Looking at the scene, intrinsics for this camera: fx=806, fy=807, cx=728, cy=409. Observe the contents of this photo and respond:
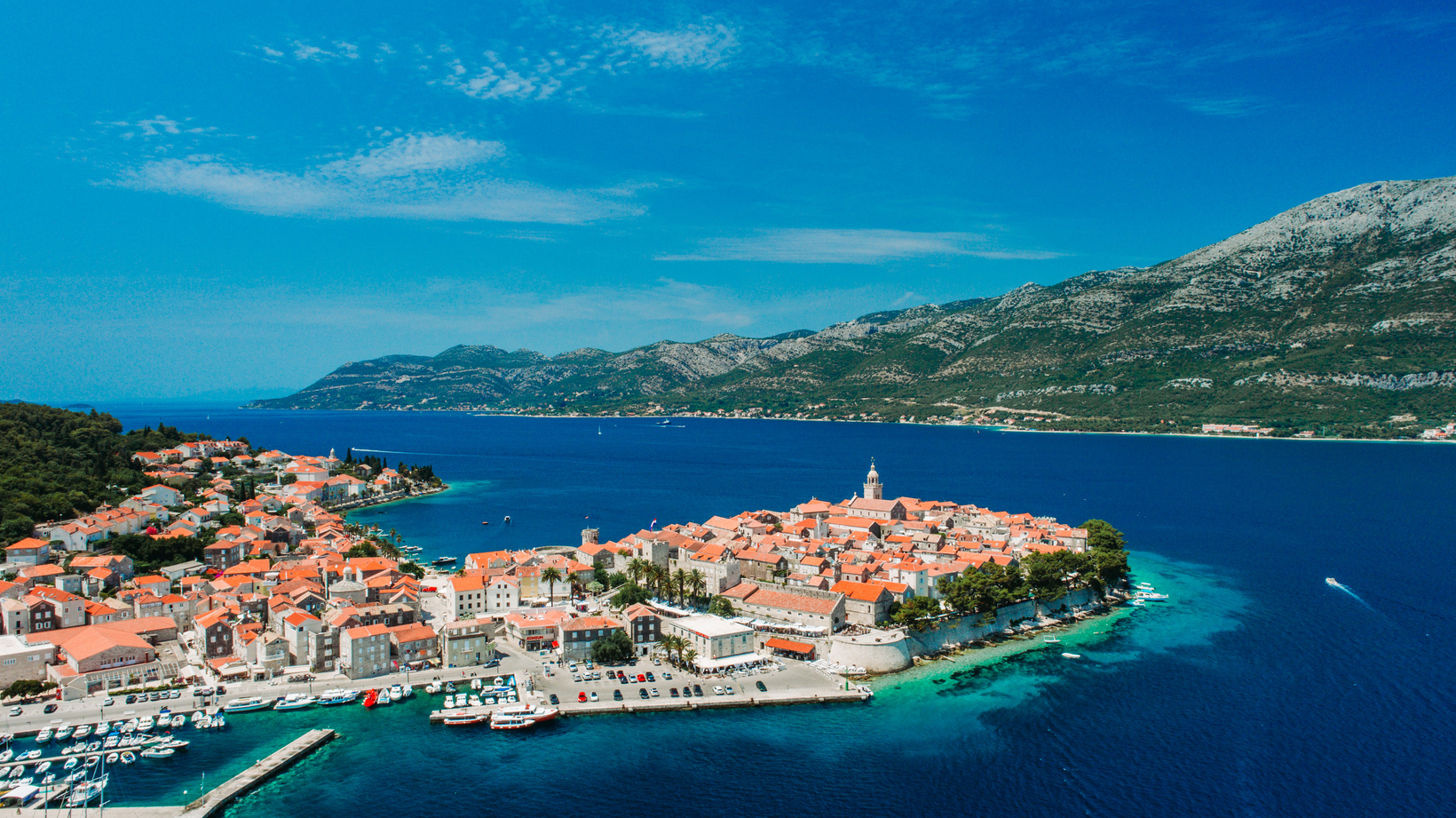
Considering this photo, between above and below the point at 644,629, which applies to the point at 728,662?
below

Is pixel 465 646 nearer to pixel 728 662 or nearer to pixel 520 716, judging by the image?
pixel 520 716

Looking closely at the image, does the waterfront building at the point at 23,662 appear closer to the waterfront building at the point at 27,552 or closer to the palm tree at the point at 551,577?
the waterfront building at the point at 27,552

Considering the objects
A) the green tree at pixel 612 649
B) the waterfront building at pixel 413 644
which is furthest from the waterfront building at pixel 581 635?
the waterfront building at pixel 413 644

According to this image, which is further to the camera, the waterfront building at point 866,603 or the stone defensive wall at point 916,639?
the waterfront building at point 866,603

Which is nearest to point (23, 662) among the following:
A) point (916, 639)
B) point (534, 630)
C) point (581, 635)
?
point (534, 630)

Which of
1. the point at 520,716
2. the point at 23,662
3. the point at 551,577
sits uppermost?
the point at 551,577

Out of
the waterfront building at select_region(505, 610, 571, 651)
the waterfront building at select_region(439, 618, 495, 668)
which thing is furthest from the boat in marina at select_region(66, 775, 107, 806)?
the waterfront building at select_region(505, 610, 571, 651)
